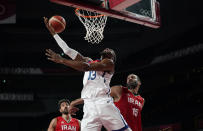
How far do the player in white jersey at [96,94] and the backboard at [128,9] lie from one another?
1.31 metres

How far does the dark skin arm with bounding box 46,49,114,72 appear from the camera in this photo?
9.98 ft

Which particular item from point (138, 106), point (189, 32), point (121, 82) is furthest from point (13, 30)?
point (138, 106)

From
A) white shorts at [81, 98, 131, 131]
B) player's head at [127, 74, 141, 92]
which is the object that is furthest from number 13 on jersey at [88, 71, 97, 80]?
player's head at [127, 74, 141, 92]

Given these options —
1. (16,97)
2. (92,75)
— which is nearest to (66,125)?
(92,75)

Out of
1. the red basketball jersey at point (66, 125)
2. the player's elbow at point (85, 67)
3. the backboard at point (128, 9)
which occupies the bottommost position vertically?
the red basketball jersey at point (66, 125)

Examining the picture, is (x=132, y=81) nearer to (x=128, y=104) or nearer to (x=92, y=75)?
(x=128, y=104)

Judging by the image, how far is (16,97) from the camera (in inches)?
478

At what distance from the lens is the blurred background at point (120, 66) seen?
1049 centimetres

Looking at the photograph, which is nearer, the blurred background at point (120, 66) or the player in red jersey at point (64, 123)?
the player in red jersey at point (64, 123)

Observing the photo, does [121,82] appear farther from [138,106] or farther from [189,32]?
[138,106]

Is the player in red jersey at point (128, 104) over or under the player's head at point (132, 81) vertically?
under

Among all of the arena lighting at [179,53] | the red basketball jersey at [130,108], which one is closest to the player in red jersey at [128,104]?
the red basketball jersey at [130,108]

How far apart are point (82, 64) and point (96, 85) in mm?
392

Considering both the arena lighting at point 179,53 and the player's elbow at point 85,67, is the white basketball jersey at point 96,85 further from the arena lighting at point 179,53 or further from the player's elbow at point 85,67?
the arena lighting at point 179,53
